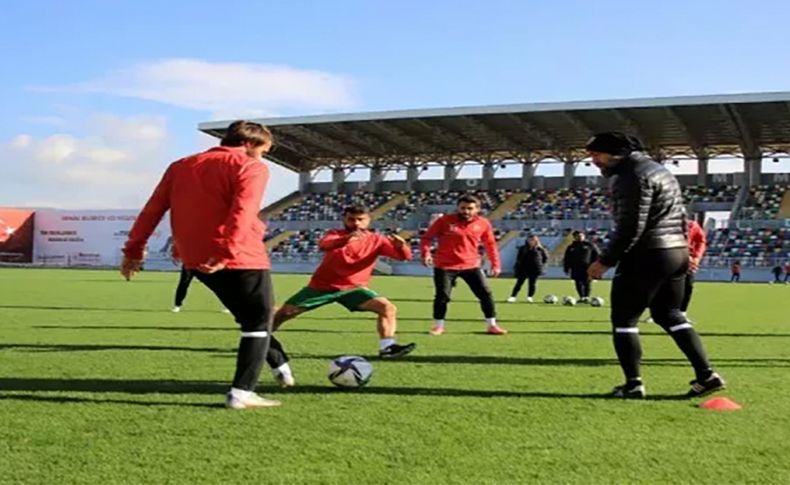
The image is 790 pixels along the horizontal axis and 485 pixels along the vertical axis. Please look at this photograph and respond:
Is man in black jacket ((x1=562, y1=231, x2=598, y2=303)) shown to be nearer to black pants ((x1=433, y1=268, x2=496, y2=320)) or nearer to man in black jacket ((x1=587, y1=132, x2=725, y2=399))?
black pants ((x1=433, y1=268, x2=496, y2=320))

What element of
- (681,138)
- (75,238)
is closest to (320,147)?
(75,238)

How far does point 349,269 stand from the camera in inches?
329

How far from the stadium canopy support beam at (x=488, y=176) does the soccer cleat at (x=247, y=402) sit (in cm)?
5601

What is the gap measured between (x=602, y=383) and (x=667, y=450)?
250cm

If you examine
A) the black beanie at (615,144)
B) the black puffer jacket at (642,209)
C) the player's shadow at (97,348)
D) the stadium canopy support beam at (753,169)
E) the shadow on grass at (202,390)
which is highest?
the stadium canopy support beam at (753,169)

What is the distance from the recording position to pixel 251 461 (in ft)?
14.0

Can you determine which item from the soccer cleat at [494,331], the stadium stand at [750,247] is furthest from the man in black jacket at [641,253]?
the stadium stand at [750,247]

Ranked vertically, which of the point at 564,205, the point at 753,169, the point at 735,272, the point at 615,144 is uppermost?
the point at 753,169

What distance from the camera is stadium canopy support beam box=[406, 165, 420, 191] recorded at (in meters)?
63.3

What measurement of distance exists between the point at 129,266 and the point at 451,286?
633cm

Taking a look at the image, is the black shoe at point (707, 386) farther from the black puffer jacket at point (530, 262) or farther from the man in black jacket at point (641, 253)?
the black puffer jacket at point (530, 262)

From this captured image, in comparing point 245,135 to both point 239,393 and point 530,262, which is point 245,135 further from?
point 530,262

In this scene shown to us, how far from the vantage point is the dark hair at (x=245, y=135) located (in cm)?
574

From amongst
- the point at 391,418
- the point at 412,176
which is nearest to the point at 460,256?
the point at 391,418
